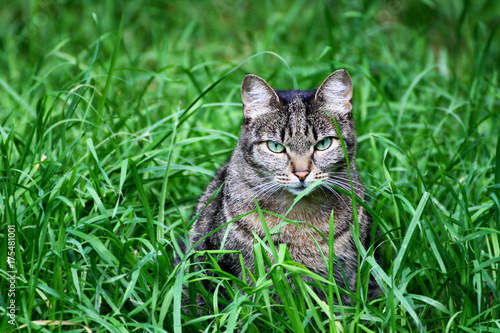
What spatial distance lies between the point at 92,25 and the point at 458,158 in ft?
13.7

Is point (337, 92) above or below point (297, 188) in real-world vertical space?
above

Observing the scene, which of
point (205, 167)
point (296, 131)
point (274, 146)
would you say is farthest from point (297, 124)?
point (205, 167)

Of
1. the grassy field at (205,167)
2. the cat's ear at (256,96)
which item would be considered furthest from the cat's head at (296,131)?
the grassy field at (205,167)

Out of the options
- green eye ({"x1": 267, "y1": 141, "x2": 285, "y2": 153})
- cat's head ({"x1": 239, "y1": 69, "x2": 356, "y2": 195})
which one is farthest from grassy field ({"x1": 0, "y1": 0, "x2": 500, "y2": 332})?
green eye ({"x1": 267, "y1": 141, "x2": 285, "y2": 153})

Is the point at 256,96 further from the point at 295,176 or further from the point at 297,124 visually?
the point at 295,176

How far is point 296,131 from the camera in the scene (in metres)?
2.75

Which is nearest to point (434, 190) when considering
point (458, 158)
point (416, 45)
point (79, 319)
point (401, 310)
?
point (458, 158)

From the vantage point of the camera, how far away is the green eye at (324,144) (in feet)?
9.10

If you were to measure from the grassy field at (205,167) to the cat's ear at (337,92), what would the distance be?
0.36m

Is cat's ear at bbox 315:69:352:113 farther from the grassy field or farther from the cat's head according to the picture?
the grassy field

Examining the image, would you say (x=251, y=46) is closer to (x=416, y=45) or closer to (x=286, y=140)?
(x=416, y=45)

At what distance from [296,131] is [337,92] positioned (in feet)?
1.04

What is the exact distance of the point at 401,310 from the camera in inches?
94.2

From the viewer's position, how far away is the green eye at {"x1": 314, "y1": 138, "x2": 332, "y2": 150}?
2.77 meters
